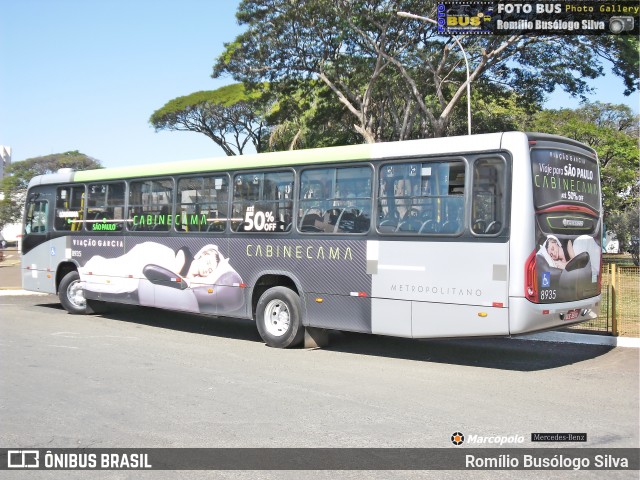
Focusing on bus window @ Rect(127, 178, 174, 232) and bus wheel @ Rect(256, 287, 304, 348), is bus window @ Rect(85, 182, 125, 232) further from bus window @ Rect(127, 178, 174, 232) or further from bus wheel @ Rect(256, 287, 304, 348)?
bus wheel @ Rect(256, 287, 304, 348)

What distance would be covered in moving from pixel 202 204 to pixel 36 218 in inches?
233

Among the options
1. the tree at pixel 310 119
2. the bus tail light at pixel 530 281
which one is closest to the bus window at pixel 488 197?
the bus tail light at pixel 530 281

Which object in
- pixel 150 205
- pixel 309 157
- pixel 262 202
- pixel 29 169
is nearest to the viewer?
pixel 309 157

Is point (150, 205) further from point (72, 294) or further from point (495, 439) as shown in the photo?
point (495, 439)

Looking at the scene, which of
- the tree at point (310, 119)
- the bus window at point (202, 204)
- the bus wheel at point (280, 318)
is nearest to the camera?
the bus wheel at point (280, 318)

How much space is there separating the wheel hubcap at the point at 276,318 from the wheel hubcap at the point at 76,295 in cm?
592

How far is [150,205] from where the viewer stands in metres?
13.3

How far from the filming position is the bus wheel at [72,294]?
49.8 feet

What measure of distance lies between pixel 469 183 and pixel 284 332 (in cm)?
396

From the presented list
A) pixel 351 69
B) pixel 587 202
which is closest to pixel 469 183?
pixel 587 202

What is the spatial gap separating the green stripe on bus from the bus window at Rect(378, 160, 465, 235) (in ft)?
2.06

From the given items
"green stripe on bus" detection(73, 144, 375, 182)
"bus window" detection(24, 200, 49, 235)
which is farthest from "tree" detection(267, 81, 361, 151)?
"green stripe on bus" detection(73, 144, 375, 182)

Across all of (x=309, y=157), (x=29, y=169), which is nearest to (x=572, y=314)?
(x=309, y=157)

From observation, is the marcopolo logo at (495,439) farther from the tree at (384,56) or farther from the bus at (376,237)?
the tree at (384,56)
